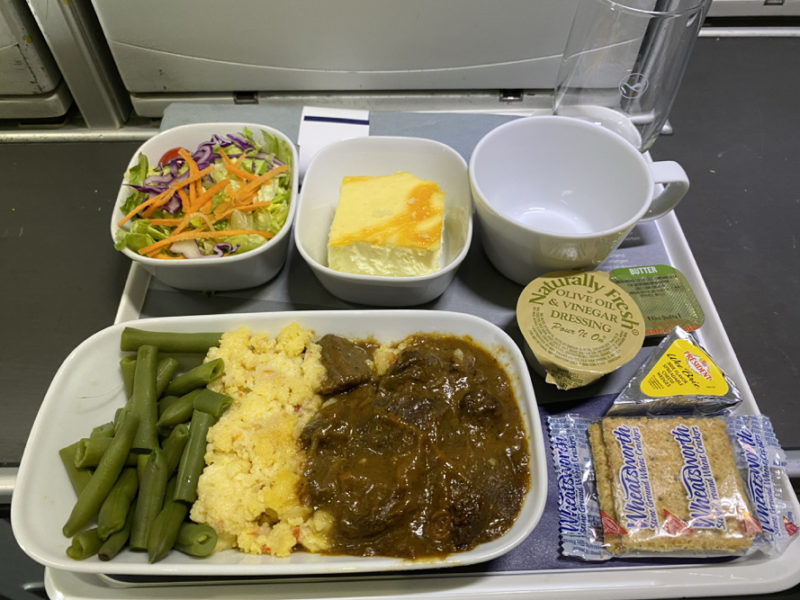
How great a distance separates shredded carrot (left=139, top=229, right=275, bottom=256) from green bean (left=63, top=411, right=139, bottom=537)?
0.50 metres

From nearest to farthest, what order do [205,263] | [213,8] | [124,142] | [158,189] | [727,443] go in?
1. [727,443]
2. [205,263]
3. [158,189]
4. [213,8]
5. [124,142]

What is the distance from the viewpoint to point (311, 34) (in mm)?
2150

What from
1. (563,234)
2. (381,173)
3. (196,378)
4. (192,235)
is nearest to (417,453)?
(196,378)

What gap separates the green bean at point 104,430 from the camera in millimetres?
1351

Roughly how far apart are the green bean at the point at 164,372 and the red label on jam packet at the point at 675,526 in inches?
49.1

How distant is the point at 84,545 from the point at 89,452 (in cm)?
20

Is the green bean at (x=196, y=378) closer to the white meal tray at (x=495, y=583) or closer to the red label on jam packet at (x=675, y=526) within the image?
the white meal tray at (x=495, y=583)

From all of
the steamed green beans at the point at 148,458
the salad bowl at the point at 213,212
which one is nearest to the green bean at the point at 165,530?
the steamed green beans at the point at 148,458

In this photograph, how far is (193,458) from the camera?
1308 mm

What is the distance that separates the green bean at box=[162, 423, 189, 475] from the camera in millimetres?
1336

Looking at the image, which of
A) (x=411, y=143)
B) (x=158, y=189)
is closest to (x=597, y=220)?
(x=411, y=143)

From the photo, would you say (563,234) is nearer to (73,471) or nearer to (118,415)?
(118,415)

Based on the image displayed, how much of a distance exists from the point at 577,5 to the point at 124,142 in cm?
187

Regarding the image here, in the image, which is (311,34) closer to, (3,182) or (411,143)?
(411,143)
